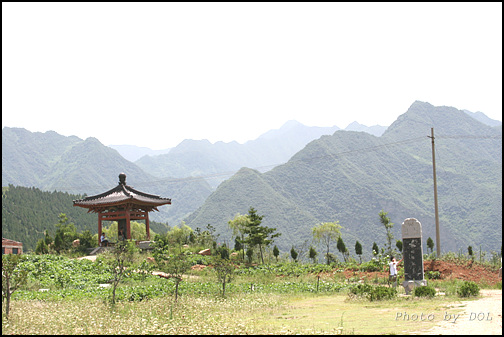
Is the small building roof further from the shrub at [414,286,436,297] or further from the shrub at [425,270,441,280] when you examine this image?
the shrub at [414,286,436,297]

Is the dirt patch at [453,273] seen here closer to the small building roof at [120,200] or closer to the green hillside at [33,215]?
the small building roof at [120,200]

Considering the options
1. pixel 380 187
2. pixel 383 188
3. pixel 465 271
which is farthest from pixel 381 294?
pixel 380 187

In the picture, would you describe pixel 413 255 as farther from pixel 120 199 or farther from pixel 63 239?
pixel 63 239

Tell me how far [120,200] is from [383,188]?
90.1 metres

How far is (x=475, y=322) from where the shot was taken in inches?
336

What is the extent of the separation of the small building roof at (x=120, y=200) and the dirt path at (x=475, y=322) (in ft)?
68.2

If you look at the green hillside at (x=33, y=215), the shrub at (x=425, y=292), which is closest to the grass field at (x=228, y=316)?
the shrub at (x=425, y=292)

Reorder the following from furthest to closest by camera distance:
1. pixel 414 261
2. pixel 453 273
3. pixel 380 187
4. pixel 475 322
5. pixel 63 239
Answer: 1. pixel 380 187
2. pixel 63 239
3. pixel 453 273
4. pixel 414 261
5. pixel 475 322

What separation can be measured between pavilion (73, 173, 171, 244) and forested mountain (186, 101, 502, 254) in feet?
186

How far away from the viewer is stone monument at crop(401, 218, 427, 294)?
1591cm

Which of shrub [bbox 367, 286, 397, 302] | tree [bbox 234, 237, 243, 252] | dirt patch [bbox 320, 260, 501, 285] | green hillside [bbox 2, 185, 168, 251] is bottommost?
dirt patch [bbox 320, 260, 501, 285]

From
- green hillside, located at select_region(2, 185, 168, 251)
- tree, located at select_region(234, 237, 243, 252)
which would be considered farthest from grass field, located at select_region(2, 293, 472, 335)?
green hillside, located at select_region(2, 185, 168, 251)

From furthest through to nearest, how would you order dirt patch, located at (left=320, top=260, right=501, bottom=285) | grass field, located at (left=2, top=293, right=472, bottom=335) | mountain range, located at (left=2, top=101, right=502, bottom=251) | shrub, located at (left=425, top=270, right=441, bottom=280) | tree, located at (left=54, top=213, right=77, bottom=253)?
mountain range, located at (left=2, top=101, right=502, bottom=251) → tree, located at (left=54, top=213, right=77, bottom=253) → shrub, located at (left=425, top=270, right=441, bottom=280) → dirt patch, located at (left=320, top=260, right=501, bottom=285) → grass field, located at (left=2, top=293, right=472, bottom=335)

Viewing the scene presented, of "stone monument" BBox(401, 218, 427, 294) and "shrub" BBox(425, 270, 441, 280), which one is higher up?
"stone monument" BBox(401, 218, 427, 294)
